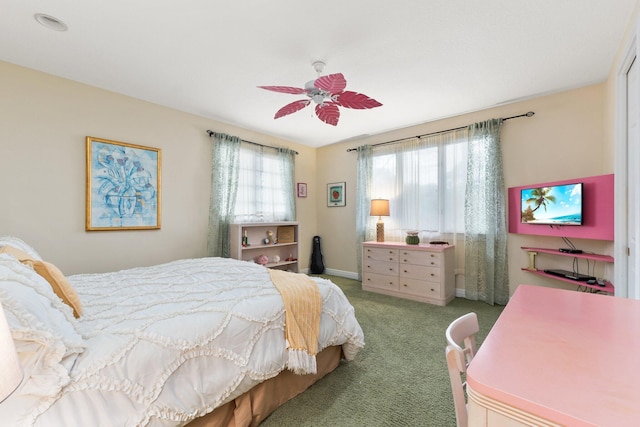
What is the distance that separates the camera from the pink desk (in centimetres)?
53

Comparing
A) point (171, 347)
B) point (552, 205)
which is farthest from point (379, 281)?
point (171, 347)

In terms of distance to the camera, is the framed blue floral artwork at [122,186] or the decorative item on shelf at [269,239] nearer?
the framed blue floral artwork at [122,186]

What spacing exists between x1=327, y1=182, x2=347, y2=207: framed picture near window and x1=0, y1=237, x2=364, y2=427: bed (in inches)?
127

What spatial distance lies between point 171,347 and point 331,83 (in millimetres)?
1939

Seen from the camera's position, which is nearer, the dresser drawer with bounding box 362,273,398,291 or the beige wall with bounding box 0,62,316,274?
the beige wall with bounding box 0,62,316,274

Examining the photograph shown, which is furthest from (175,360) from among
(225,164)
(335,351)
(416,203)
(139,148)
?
(416,203)

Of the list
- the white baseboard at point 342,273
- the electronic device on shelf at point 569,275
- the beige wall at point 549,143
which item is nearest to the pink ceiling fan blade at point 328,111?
the beige wall at point 549,143

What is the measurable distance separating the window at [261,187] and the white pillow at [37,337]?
3.10 meters

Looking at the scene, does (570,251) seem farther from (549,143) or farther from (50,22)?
(50,22)

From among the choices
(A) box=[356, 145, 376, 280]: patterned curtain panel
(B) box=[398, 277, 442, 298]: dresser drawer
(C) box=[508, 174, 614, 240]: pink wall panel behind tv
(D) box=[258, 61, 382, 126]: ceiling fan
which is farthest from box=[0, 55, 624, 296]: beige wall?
(D) box=[258, 61, 382, 126]: ceiling fan

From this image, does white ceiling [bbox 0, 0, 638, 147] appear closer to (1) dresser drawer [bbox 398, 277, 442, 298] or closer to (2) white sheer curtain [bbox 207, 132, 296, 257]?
(2) white sheer curtain [bbox 207, 132, 296, 257]

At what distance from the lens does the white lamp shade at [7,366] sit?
1.60 ft

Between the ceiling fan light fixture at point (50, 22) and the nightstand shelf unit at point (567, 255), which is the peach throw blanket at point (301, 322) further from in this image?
the nightstand shelf unit at point (567, 255)

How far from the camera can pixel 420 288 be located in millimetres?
3750
